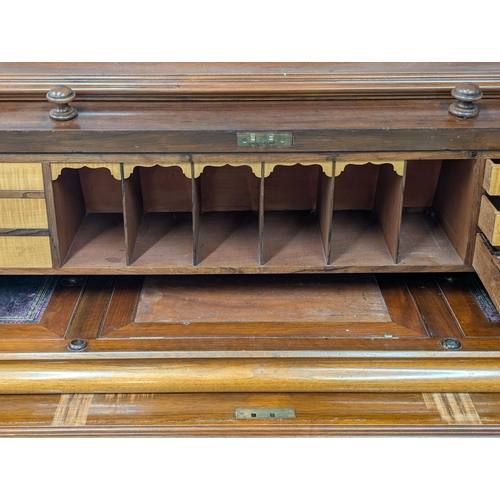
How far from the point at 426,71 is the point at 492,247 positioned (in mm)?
583

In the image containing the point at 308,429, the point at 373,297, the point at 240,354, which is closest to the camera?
the point at 308,429

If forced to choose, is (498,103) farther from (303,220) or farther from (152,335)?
(152,335)

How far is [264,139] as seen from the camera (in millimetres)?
2385

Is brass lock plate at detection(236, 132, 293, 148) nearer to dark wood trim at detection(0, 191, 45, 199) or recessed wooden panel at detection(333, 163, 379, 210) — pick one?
recessed wooden panel at detection(333, 163, 379, 210)

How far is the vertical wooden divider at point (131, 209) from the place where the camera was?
98.4 inches

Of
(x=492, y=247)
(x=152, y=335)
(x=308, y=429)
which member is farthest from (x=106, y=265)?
(x=492, y=247)

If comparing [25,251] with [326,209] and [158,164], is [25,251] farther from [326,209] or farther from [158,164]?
[326,209]

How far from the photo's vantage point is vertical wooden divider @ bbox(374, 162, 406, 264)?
2506 mm

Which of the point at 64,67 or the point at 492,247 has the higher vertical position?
the point at 64,67

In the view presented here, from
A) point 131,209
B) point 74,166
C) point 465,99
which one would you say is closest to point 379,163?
point 465,99

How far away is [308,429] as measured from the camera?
7.73 feet

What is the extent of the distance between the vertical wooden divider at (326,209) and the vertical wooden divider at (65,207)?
769 millimetres

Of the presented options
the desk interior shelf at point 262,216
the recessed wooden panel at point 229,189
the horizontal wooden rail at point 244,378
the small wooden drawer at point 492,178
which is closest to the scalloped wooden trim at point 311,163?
the desk interior shelf at point 262,216

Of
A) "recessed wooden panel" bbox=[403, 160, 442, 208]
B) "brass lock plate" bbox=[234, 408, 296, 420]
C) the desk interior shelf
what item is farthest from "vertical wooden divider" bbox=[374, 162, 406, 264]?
"brass lock plate" bbox=[234, 408, 296, 420]
